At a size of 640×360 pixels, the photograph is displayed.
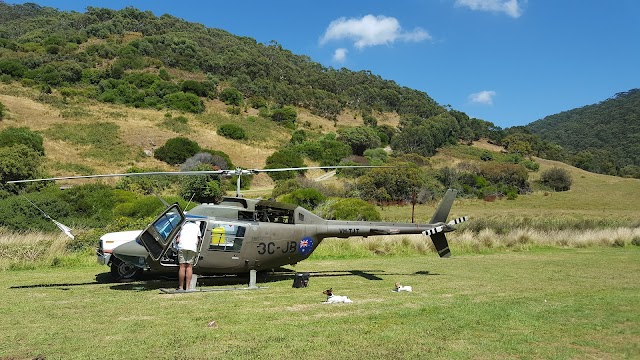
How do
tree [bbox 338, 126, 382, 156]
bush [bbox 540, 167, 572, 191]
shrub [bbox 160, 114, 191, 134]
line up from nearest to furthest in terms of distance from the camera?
1. bush [bbox 540, 167, 572, 191]
2. shrub [bbox 160, 114, 191, 134]
3. tree [bbox 338, 126, 382, 156]

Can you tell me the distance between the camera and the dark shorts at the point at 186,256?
1084cm

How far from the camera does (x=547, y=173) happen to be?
6950 cm

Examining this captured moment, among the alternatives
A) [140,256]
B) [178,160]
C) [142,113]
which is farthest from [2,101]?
[140,256]

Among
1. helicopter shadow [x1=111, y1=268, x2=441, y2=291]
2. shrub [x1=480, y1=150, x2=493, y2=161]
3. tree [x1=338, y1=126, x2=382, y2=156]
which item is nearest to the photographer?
helicopter shadow [x1=111, y1=268, x2=441, y2=291]

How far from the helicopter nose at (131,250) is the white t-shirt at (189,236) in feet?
3.21

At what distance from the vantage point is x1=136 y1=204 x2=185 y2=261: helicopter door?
10.7m

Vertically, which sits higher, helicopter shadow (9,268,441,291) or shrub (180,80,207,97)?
shrub (180,80,207,97)

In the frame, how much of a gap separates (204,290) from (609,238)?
20.0m

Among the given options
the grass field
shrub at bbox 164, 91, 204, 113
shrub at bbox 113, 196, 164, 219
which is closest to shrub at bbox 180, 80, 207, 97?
shrub at bbox 164, 91, 204, 113

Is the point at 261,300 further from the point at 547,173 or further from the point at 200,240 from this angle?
the point at 547,173

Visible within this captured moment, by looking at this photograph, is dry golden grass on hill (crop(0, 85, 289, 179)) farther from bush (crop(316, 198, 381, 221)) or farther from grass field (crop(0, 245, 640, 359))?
grass field (crop(0, 245, 640, 359))

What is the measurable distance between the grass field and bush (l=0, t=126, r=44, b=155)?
41.3 metres

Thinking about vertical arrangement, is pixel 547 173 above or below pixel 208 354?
above

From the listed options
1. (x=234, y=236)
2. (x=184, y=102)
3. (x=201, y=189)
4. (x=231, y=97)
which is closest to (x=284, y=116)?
(x=231, y=97)
